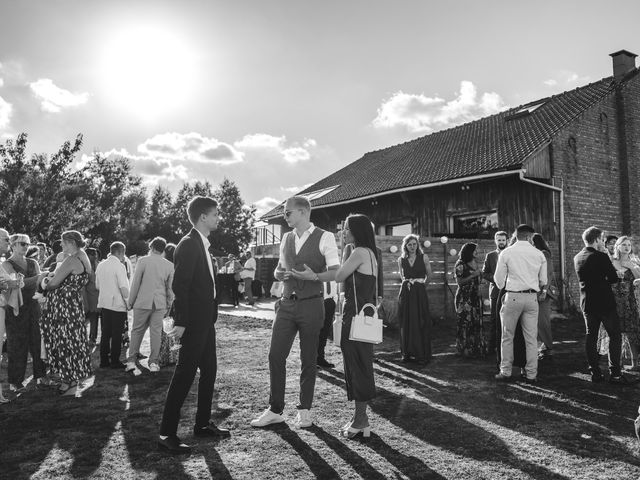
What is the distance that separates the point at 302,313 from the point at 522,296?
131 inches

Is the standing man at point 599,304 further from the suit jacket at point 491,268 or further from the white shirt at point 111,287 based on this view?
the white shirt at point 111,287

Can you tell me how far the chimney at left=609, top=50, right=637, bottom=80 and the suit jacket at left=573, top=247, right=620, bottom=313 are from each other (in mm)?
13549

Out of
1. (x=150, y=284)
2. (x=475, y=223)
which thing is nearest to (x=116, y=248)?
(x=150, y=284)

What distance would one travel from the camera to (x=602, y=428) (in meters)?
4.50

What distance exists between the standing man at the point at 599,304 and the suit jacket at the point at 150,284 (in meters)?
5.55

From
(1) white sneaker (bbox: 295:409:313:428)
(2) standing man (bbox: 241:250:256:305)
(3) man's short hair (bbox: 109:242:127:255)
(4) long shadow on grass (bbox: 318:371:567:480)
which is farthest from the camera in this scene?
(2) standing man (bbox: 241:250:256:305)

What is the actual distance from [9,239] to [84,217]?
15.9m

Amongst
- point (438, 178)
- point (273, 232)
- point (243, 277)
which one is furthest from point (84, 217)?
point (438, 178)

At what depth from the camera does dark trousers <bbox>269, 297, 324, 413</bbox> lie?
179 inches

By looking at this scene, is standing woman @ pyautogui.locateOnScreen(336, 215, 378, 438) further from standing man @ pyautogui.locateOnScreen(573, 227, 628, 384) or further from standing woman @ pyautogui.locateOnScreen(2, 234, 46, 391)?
standing woman @ pyautogui.locateOnScreen(2, 234, 46, 391)

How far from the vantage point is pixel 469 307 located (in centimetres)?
813

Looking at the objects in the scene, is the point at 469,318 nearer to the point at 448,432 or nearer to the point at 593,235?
the point at 593,235

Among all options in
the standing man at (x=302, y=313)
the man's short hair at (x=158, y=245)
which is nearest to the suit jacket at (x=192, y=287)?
the standing man at (x=302, y=313)

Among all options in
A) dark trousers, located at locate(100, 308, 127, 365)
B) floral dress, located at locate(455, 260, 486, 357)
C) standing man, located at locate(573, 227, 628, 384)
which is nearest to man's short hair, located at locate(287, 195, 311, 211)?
standing man, located at locate(573, 227, 628, 384)
